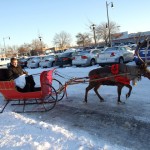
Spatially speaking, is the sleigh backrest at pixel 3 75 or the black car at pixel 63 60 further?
the black car at pixel 63 60

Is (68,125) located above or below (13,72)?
below

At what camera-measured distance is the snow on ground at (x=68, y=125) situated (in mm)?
5445

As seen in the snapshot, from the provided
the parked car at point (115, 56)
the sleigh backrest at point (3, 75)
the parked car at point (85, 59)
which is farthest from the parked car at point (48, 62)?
the sleigh backrest at point (3, 75)

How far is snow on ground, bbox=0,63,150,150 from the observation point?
5.45 metres

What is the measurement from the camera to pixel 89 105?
8641mm

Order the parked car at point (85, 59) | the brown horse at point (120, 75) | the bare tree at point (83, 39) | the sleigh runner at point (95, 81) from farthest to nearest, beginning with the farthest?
the bare tree at point (83, 39) → the parked car at point (85, 59) → the sleigh runner at point (95, 81) → the brown horse at point (120, 75)

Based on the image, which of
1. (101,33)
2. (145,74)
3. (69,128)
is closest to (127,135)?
(69,128)

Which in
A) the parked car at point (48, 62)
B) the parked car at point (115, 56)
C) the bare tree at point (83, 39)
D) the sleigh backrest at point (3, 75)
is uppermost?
the bare tree at point (83, 39)

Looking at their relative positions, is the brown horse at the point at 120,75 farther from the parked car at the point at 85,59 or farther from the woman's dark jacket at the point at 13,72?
the parked car at the point at 85,59

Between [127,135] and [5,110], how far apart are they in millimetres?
4347

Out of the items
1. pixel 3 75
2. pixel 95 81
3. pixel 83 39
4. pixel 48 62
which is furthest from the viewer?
pixel 83 39

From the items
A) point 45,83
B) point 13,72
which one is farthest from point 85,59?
point 45,83

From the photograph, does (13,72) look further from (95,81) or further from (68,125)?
(68,125)

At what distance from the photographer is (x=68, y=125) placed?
22.5ft
